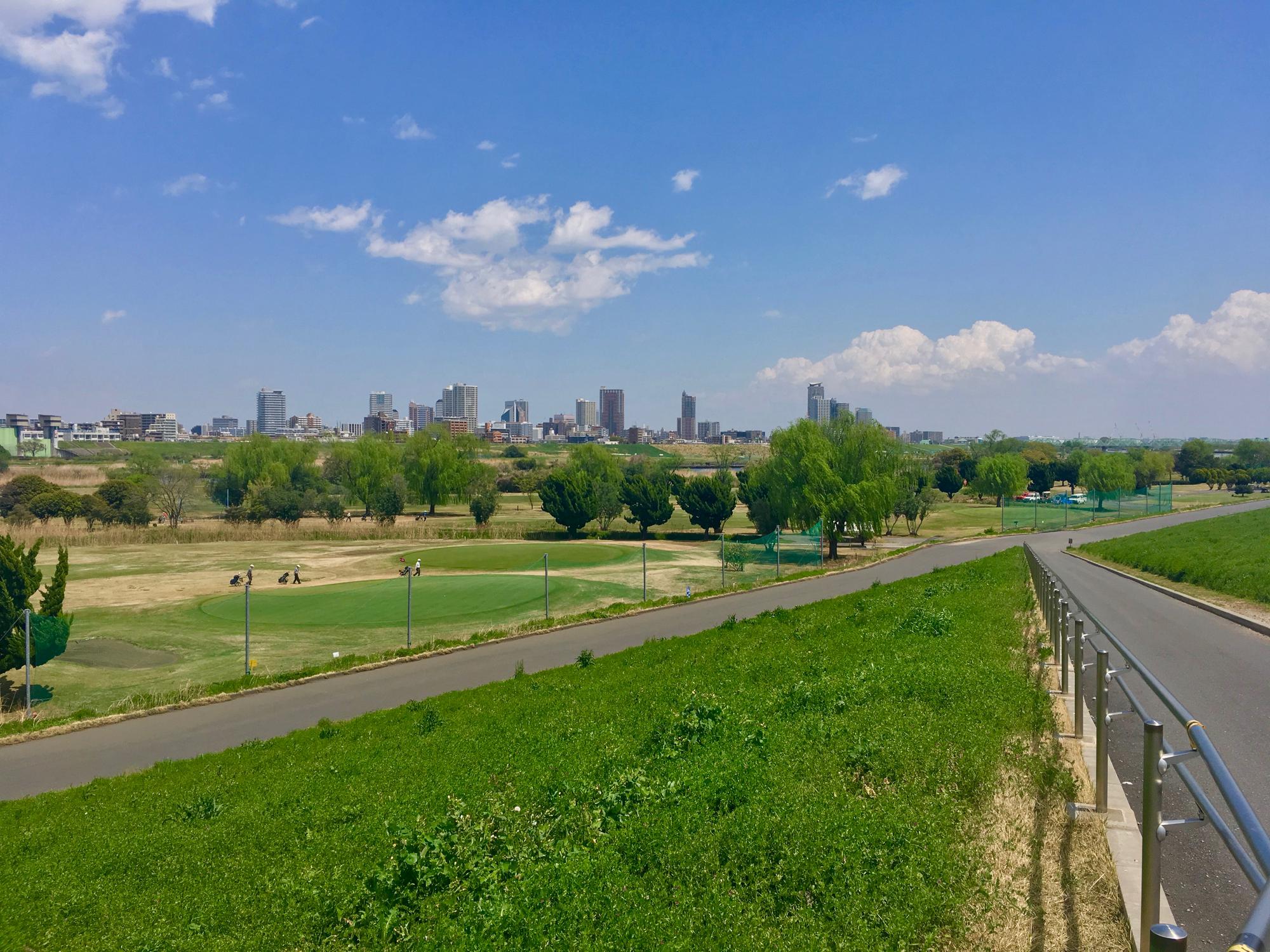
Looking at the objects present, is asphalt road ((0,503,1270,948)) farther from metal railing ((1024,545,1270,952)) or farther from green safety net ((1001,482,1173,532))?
green safety net ((1001,482,1173,532))

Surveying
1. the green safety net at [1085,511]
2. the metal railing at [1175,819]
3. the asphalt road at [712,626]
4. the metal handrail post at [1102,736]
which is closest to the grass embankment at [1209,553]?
the asphalt road at [712,626]

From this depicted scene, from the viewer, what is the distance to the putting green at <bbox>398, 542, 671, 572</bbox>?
4825 centimetres

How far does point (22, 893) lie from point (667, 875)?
22.3 feet

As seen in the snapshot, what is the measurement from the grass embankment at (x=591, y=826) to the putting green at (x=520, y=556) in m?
35.3

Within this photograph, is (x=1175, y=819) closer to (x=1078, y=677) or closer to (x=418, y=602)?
(x=1078, y=677)

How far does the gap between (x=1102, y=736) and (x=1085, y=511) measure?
75653 mm

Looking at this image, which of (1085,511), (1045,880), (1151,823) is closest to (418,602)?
(1045,880)

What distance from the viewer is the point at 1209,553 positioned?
27.7 meters

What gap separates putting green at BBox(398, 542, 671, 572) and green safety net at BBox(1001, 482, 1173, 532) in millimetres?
31532

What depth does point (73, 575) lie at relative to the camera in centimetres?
4175

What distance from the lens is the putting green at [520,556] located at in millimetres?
48250

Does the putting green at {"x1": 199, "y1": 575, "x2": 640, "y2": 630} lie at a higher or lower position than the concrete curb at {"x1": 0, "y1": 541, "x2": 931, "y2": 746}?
lower

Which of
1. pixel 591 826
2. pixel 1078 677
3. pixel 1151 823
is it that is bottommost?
pixel 591 826

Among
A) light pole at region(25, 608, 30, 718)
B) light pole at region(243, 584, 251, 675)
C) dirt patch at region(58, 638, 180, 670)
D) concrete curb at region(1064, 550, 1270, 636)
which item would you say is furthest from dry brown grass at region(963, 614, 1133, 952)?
dirt patch at region(58, 638, 180, 670)
